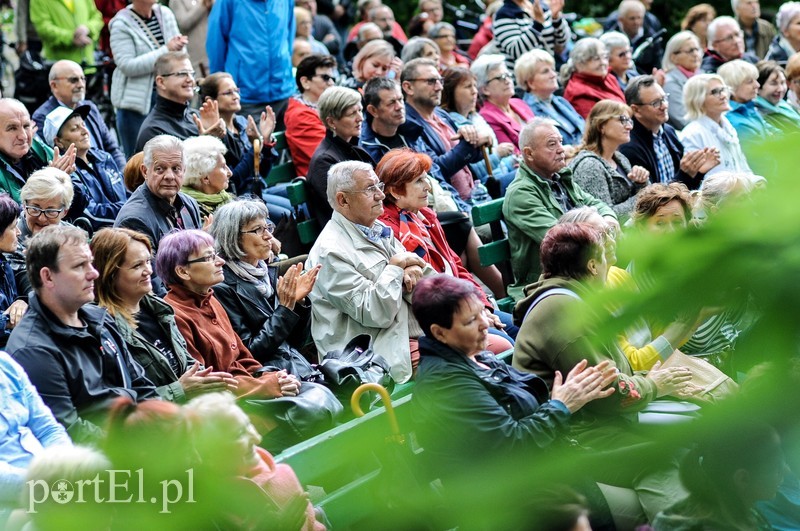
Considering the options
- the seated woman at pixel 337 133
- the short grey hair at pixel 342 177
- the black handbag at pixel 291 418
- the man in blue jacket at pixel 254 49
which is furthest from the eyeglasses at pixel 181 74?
the black handbag at pixel 291 418

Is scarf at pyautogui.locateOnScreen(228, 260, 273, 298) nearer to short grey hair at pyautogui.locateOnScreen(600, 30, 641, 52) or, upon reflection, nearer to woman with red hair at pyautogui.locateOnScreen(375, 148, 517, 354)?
woman with red hair at pyautogui.locateOnScreen(375, 148, 517, 354)

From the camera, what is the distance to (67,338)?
392 cm

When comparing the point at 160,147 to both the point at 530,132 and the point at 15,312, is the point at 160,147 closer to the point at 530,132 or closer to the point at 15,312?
the point at 15,312

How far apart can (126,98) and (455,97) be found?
8.45ft

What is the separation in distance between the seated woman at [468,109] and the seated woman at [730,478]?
6.86 meters

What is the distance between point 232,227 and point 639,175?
3410 mm

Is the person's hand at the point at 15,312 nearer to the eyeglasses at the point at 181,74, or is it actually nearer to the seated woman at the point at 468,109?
the eyeglasses at the point at 181,74

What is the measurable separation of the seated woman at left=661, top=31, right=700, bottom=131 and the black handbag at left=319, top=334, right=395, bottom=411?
21.1 feet

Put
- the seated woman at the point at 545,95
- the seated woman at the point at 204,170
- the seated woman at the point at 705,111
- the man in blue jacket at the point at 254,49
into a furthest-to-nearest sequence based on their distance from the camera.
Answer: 1. the seated woman at the point at 545,95
2. the man in blue jacket at the point at 254,49
3. the seated woman at the point at 705,111
4. the seated woman at the point at 204,170

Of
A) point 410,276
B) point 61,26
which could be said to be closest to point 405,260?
point 410,276

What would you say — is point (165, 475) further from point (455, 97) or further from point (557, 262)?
point (455, 97)

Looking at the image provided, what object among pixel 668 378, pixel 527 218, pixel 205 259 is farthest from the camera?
pixel 527 218

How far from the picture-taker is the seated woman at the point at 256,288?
201 inches

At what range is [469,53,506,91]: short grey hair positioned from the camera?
29.8 feet
